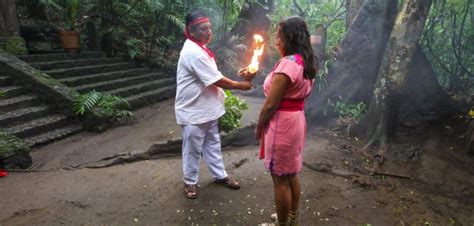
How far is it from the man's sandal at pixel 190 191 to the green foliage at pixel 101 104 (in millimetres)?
3418

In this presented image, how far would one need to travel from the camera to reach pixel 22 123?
6.16 meters

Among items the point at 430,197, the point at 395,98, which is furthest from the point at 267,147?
the point at 395,98

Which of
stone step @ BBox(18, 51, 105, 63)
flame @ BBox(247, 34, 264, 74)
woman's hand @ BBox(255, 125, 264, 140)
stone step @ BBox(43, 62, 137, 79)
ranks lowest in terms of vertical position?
stone step @ BBox(43, 62, 137, 79)

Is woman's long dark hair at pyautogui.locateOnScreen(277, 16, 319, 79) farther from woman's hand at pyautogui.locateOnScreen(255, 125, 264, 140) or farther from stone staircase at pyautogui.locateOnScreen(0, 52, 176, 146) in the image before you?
stone staircase at pyautogui.locateOnScreen(0, 52, 176, 146)

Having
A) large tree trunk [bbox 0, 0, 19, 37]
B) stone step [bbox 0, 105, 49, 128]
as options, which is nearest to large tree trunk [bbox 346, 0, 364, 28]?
stone step [bbox 0, 105, 49, 128]

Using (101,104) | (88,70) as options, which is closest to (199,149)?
(101,104)

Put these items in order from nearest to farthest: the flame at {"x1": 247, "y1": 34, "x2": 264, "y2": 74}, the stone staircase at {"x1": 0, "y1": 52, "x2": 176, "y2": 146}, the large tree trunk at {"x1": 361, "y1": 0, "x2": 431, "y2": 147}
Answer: the flame at {"x1": 247, "y1": 34, "x2": 264, "y2": 74}, the large tree trunk at {"x1": 361, "y1": 0, "x2": 431, "y2": 147}, the stone staircase at {"x1": 0, "y1": 52, "x2": 176, "y2": 146}

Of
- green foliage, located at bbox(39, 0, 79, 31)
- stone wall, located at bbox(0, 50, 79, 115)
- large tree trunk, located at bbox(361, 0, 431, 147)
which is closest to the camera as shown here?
large tree trunk, located at bbox(361, 0, 431, 147)

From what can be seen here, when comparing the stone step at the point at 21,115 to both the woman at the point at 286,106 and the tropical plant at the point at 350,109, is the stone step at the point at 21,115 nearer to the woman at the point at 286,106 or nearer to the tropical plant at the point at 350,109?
the woman at the point at 286,106

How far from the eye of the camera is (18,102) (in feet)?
21.2

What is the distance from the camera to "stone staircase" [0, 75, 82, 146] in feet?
19.4

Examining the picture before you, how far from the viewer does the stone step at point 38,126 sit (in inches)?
230

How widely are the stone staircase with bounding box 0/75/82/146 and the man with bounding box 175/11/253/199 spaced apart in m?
3.48

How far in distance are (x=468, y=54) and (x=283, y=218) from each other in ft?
27.2
